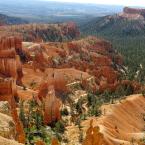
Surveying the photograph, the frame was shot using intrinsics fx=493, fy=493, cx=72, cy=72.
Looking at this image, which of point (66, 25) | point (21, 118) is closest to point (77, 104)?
point (21, 118)

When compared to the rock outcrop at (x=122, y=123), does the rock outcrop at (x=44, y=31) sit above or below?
below

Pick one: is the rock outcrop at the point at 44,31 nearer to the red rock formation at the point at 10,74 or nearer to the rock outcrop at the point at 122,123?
the red rock formation at the point at 10,74

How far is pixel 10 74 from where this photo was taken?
8550 cm

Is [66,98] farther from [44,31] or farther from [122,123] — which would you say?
[44,31]

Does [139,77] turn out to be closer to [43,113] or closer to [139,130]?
[139,130]

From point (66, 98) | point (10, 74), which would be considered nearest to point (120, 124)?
point (66, 98)

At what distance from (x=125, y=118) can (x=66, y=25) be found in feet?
381

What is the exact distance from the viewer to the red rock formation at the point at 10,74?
5374 centimetres

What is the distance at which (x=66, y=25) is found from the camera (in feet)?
600

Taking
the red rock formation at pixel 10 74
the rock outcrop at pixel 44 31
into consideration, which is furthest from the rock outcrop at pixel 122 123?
the rock outcrop at pixel 44 31

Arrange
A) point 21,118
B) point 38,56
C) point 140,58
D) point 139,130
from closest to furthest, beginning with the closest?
1. point 21,118
2. point 139,130
3. point 38,56
4. point 140,58

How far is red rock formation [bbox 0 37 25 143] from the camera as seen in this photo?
5374cm

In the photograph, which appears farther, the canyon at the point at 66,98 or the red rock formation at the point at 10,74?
the canyon at the point at 66,98

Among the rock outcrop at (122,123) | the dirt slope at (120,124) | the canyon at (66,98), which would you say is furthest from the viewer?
the dirt slope at (120,124)
